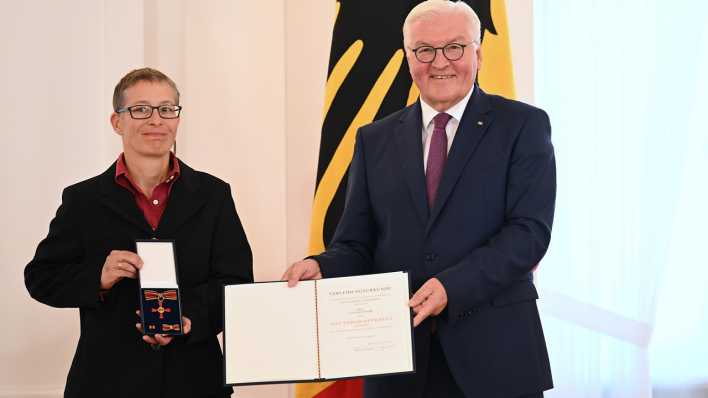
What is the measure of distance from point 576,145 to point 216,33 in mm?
1849

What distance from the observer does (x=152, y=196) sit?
2471 millimetres

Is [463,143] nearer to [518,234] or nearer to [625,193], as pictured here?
[518,234]

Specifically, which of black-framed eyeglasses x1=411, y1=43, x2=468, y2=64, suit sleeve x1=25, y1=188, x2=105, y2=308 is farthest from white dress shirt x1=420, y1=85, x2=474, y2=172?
suit sleeve x1=25, y1=188, x2=105, y2=308

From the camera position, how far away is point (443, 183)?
2.20 m

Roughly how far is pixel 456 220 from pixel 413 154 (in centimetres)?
23

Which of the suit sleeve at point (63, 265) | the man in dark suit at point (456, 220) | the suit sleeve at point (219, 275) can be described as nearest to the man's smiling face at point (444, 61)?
the man in dark suit at point (456, 220)

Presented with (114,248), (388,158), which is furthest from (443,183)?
(114,248)

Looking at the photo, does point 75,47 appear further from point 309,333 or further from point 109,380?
point 309,333

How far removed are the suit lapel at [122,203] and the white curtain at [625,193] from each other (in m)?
2.35

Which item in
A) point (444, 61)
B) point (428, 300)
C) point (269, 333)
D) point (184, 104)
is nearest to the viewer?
point (428, 300)

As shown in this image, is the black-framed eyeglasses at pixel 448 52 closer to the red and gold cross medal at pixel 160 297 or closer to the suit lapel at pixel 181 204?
the suit lapel at pixel 181 204

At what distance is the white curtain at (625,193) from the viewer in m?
4.08

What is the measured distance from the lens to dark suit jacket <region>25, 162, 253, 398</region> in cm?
233

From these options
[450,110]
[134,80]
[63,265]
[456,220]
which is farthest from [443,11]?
[63,265]
